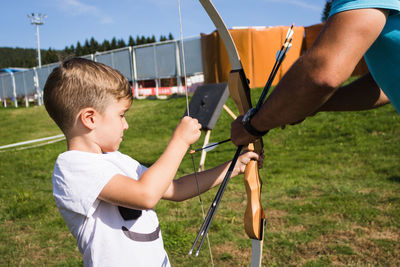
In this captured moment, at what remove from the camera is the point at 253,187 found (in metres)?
1.77

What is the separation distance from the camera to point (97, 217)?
1275 mm

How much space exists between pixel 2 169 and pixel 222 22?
6515 millimetres

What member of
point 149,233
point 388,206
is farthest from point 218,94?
point 149,233

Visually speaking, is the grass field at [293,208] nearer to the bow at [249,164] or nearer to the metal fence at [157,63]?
the bow at [249,164]

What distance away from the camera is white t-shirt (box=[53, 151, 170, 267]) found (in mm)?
1225

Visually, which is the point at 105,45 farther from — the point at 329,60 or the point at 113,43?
the point at 329,60

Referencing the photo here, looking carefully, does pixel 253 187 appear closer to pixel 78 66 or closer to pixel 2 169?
pixel 78 66

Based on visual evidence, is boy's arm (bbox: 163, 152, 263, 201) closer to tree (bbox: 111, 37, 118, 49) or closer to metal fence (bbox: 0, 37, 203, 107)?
metal fence (bbox: 0, 37, 203, 107)

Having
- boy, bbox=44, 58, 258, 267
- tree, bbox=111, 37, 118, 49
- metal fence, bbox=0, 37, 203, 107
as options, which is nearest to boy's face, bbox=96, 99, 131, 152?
boy, bbox=44, 58, 258, 267

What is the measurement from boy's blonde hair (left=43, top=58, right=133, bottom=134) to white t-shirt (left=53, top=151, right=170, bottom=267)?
0.47 ft

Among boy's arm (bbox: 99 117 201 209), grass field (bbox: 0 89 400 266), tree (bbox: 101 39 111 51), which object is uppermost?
tree (bbox: 101 39 111 51)

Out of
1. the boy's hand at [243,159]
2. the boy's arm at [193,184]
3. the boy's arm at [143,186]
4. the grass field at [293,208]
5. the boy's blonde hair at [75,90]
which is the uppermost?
the boy's blonde hair at [75,90]

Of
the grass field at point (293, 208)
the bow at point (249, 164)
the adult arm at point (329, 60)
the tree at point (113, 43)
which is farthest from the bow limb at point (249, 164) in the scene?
the tree at point (113, 43)

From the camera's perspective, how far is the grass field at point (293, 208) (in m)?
2.98
